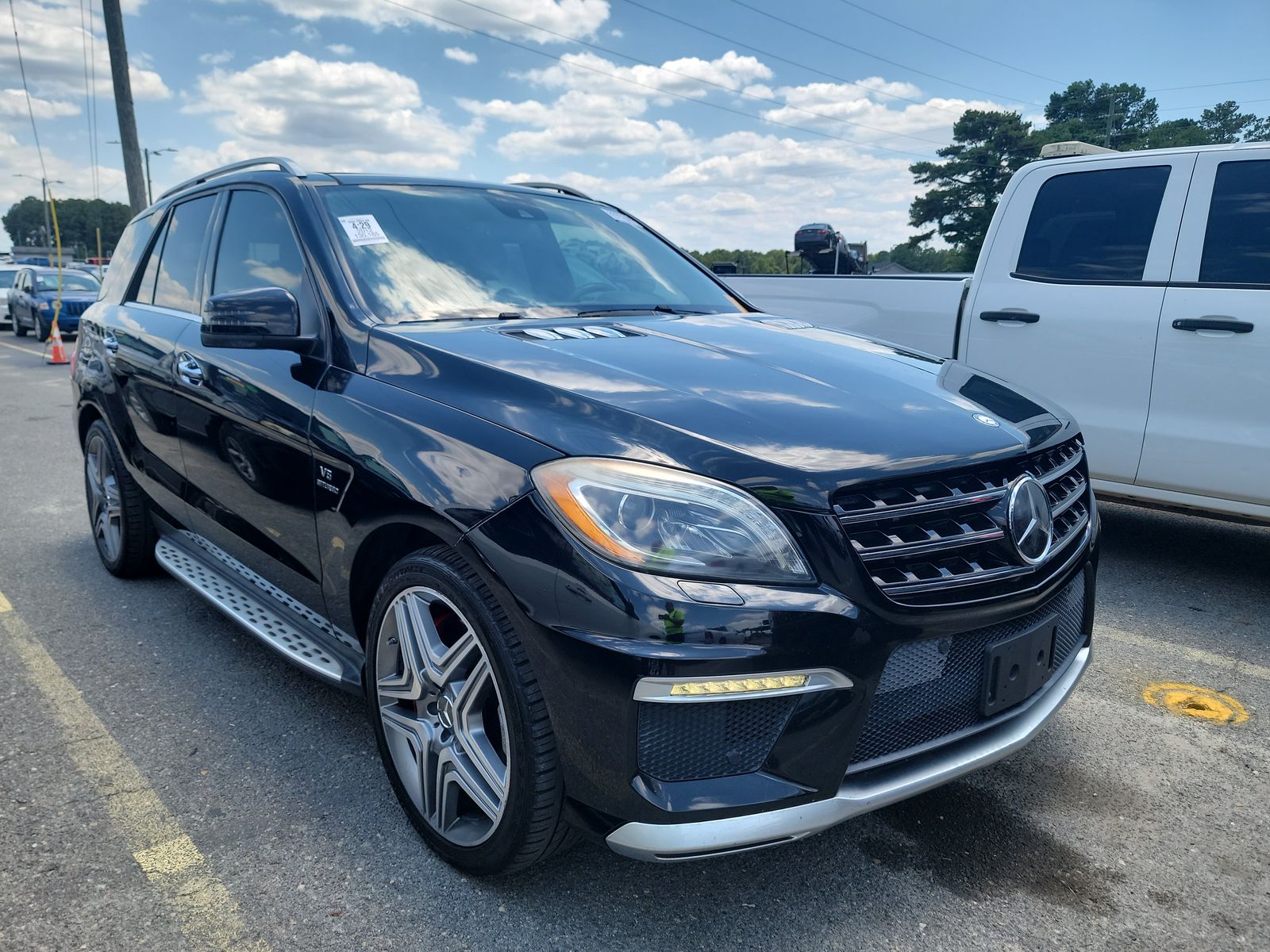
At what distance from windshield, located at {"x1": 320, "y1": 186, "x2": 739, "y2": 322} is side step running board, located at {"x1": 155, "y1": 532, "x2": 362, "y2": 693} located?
0.95 m

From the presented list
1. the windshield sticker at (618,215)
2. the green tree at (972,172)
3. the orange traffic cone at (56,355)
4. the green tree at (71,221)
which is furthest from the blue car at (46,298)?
the green tree at (71,221)

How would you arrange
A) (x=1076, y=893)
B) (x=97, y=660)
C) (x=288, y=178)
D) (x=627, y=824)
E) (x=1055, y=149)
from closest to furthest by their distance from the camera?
1. (x=627, y=824)
2. (x=1076, y=893)
3. (x=288, y=178)
4. (x=97, y=660)
5. (x=1055, y=149)

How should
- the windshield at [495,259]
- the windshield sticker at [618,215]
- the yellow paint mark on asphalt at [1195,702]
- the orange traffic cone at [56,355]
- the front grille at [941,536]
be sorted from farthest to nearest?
the orange traffic cone at [56,355] < the windshield sticker at [618,215] < the yellow paint mark on asphalt at [1195,702] < the windshield at [495,259] < the front grille at [941,536]

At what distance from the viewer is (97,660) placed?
3.62m

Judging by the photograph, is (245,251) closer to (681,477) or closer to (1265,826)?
(681,477)

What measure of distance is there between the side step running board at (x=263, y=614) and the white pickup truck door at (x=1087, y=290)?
3282mm

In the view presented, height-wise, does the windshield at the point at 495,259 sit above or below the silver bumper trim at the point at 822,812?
above

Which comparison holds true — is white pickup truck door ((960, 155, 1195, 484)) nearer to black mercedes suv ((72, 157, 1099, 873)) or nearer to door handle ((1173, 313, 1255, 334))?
door handle ((1173, 313, 1255, 334))

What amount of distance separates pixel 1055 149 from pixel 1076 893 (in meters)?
4.24

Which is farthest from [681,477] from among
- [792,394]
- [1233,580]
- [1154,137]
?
[1154,137]

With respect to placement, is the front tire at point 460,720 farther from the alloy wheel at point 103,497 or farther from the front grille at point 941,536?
the alloy wheel at point 103,497

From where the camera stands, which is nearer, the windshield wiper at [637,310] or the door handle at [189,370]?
the windshield wiper at [637,310]

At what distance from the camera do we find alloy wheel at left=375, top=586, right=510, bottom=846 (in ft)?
7.08

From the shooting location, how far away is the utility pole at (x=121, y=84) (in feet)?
57.7
